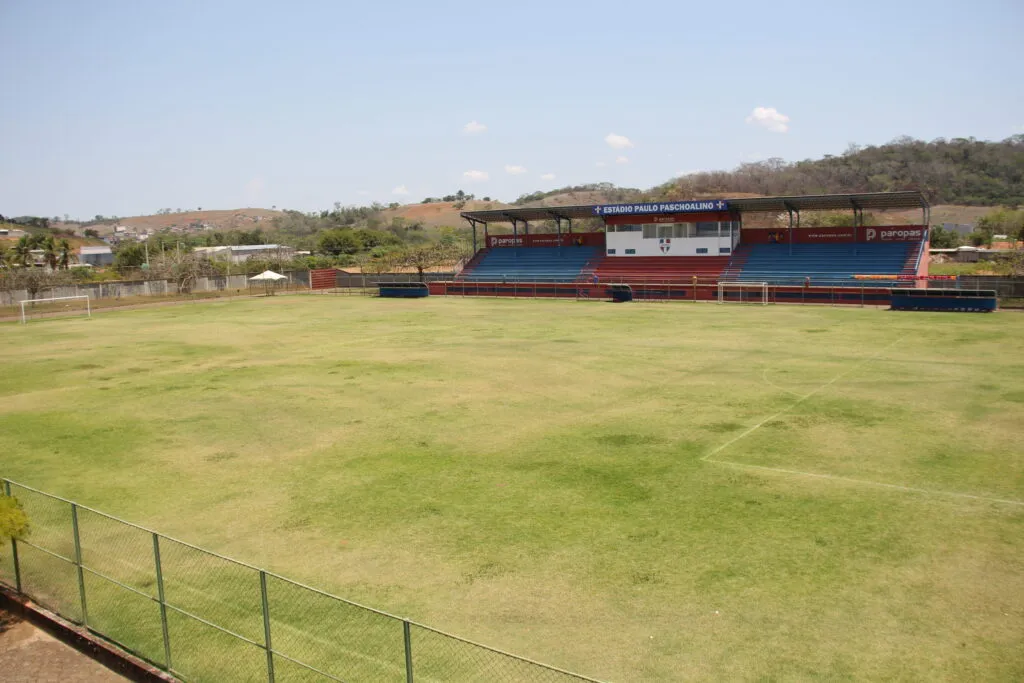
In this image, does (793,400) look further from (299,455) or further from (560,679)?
(560,679)

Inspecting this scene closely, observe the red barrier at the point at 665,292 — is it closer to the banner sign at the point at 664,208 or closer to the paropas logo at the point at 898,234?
the banner sign at the point at 664,208

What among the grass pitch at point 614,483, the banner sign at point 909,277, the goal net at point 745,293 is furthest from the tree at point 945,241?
the grass pitch at point 614,483

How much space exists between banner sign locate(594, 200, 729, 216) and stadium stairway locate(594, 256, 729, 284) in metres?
3.73

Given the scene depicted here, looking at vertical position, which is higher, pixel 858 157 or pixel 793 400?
pixel 858 157

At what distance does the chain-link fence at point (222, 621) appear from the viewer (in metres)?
9.02

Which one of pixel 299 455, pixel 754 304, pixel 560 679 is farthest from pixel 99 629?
pixel 754 304

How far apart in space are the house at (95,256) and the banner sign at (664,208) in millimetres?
128982

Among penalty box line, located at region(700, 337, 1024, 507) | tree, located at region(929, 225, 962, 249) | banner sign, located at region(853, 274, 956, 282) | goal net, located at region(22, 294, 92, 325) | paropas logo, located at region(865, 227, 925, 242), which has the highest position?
paropas logo, located at region(865, 227, 925, 242)

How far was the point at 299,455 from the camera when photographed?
17.8 m

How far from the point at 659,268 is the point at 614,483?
157 ft

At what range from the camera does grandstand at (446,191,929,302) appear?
52438 mm

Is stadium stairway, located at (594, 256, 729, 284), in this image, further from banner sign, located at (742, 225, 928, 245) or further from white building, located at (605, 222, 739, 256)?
banner sign, located at (742, 225, 928, 245)

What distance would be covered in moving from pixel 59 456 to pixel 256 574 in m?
8.94

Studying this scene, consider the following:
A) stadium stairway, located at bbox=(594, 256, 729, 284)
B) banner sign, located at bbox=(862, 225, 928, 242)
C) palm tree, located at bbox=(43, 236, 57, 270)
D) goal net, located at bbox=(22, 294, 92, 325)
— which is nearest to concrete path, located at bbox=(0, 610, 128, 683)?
goal net, located at bbox=(22, 294, 92, 325)
